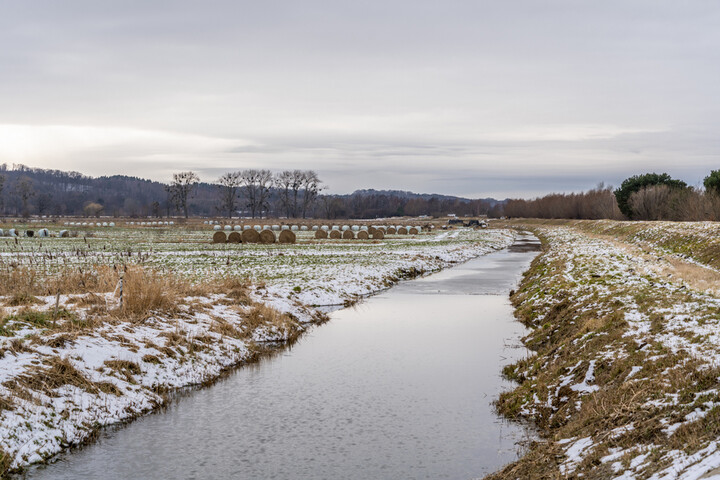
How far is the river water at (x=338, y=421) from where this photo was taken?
9.27 m

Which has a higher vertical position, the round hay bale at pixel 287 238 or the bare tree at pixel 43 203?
the bare tree at pixel 43 203

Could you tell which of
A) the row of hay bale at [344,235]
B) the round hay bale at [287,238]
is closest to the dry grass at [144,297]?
the round hay bale at [287,238]

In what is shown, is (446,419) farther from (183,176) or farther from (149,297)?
(183,176)

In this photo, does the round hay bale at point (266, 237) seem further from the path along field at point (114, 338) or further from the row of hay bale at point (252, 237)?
the path along field at point (114, 338)

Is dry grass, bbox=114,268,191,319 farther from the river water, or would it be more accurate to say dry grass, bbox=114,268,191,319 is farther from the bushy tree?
the bushy tree

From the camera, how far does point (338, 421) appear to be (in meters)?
11.2

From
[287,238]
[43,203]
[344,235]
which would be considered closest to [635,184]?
[344,235]

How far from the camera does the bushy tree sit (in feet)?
291

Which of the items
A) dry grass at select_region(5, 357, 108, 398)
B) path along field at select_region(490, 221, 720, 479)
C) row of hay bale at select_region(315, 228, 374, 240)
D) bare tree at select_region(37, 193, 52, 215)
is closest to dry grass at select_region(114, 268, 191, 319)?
dry grass at select_region(5, 357, 108, 398)

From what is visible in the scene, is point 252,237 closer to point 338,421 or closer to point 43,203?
point 338,421

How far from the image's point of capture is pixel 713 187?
60156mm

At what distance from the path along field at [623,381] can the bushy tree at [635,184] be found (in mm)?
74125

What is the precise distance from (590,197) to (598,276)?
123m

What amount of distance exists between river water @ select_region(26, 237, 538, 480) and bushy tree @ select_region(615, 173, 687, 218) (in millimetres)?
81280
